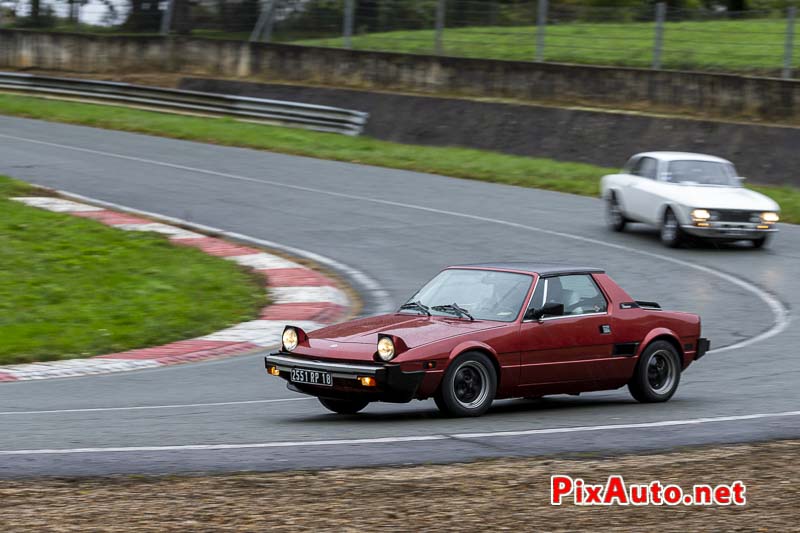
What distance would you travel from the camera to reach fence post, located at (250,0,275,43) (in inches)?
1432

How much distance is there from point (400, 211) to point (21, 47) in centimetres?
2297

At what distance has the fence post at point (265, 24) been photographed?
36381 mm

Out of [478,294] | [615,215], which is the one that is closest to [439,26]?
[615,215]

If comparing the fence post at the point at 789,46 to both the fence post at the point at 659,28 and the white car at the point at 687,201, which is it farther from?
the white car at the point at 687,201

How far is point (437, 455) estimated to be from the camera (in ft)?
24.9

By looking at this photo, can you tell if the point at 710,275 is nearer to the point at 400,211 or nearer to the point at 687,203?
the point at 687,203

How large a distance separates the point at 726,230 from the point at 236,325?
870cm

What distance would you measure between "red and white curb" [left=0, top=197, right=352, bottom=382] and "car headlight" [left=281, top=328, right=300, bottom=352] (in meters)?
3.18

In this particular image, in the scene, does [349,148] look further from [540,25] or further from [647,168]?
[647,168]

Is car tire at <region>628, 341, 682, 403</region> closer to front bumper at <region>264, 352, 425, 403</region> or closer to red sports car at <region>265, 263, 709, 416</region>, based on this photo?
→ red sports car at <region>265, 263, 709, 416</region>

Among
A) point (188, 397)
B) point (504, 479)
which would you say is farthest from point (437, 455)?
point (188, 397)

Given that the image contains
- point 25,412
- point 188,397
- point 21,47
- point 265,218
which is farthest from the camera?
point 21,47

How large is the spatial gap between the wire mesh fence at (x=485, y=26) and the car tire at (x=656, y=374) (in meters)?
19.5

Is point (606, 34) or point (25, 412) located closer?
point (25, 412)
